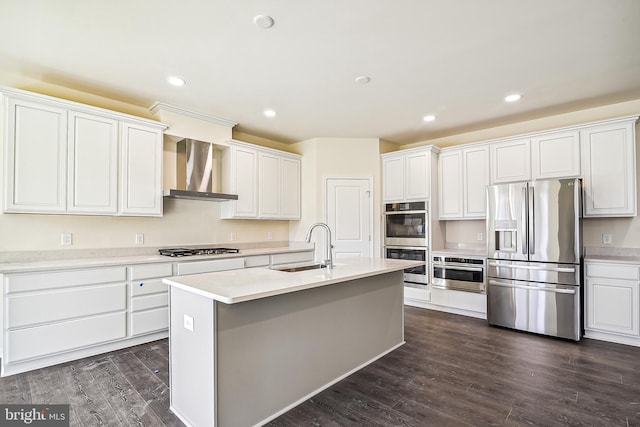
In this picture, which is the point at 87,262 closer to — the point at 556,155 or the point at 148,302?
the point at 148,302

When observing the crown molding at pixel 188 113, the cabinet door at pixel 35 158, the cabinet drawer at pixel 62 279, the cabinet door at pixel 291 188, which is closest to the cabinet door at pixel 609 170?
the cabinet door at pixel 291 188

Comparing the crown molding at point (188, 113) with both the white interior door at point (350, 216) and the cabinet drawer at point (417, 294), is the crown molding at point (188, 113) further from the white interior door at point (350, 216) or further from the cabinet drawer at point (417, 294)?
the cabinet drawer at point (417, 294)

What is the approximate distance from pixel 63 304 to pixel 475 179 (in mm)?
5125

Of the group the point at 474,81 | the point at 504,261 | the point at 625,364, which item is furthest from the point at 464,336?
the point at 474,81

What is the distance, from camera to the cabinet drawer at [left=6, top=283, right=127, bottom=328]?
2.64 metres

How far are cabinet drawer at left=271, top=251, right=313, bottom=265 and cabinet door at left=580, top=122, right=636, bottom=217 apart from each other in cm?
378

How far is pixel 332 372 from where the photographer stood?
250 cm

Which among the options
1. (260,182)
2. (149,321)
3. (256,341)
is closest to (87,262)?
(149,321)

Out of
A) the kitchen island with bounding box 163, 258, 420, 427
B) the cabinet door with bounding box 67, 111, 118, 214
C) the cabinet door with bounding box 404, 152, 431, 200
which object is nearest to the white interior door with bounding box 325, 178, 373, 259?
the cabinet door with bounding box 404, 152, 431, 200

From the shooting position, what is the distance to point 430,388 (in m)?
2.41

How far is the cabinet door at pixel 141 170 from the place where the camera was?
11.4 feet

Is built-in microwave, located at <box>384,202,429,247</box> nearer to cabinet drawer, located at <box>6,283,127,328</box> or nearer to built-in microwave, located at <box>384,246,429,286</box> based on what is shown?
built-in microwave, located at <box>384,246,429,286</box>

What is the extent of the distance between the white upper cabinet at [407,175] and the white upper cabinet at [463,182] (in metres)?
0.30

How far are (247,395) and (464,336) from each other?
268 centimetres
